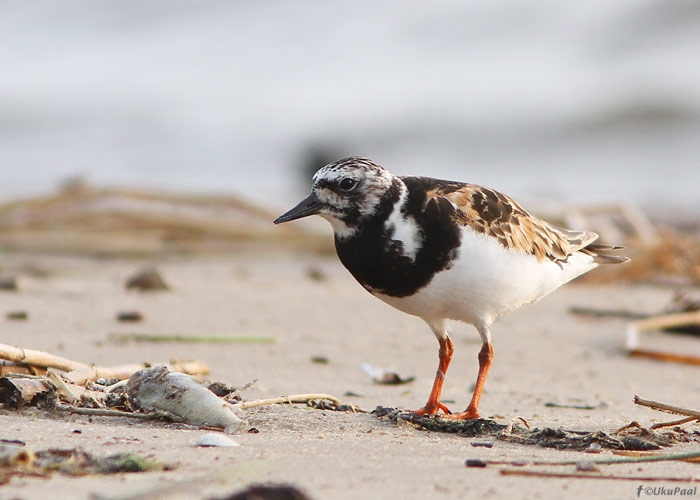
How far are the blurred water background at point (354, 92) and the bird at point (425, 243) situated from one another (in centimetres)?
890

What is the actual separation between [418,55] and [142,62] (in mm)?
5001

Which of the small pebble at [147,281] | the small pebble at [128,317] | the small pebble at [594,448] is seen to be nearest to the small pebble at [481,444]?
the small pebble at [594,448]

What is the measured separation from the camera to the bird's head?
2914mm

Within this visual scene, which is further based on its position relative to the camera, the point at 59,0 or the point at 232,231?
the point at 59,0

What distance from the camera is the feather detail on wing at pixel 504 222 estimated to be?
3.00 meters

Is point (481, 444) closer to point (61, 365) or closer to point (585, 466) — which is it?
point (585, 466)

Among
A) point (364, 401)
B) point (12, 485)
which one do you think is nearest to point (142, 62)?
point (364, 401)

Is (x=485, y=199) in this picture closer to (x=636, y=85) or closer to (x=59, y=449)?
(x=59, y=449)

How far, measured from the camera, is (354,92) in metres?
16.3

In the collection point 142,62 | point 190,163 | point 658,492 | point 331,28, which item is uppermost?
point 331,28

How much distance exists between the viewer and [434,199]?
2.95m

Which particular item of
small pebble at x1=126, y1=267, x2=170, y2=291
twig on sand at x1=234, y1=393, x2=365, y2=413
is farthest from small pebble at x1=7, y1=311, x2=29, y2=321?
twig on sand at x1=234, y1=393, x2=365, y2=413

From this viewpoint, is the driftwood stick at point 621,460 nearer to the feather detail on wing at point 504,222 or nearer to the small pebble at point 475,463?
the small pebble at point 475,463

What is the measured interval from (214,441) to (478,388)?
1.17 m
